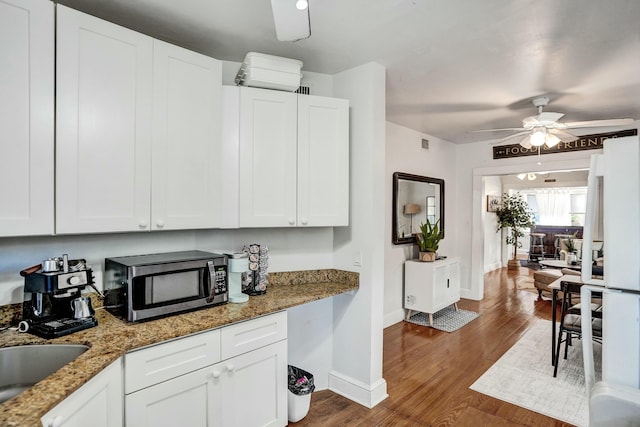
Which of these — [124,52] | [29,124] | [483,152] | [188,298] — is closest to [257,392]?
[188,298]

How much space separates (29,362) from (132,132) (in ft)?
3.72

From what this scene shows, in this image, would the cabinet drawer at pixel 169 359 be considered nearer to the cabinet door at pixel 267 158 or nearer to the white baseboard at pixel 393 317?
the cabinet door at pixel 267 158

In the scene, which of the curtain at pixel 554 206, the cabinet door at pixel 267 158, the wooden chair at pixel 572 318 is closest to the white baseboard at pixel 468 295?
the wooden chair at pixel 572 318

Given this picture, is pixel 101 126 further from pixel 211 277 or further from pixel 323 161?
pixel 323 161

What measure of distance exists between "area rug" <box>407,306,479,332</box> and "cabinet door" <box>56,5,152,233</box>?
373 cm

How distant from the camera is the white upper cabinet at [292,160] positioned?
90.0 inches

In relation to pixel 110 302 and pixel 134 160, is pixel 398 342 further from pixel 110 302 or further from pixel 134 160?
pixel 134 160

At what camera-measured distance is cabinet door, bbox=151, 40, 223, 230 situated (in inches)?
75.9

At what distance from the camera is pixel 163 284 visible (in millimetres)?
1835

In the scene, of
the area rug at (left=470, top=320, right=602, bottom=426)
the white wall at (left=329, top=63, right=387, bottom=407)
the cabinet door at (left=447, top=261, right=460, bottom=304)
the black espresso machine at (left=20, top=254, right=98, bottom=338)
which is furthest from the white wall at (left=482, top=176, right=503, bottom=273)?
the black espresso machine at (left=20, top=254, right=98, bottom=338)

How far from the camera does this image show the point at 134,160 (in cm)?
184

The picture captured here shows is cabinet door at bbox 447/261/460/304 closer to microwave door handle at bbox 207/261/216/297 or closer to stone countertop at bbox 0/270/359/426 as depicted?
stone countertop at bbox 0/270/359/426

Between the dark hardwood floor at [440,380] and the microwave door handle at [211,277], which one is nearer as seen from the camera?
the microwave door handle at [211,277]

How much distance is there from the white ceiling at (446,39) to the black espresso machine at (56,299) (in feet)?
4.59
